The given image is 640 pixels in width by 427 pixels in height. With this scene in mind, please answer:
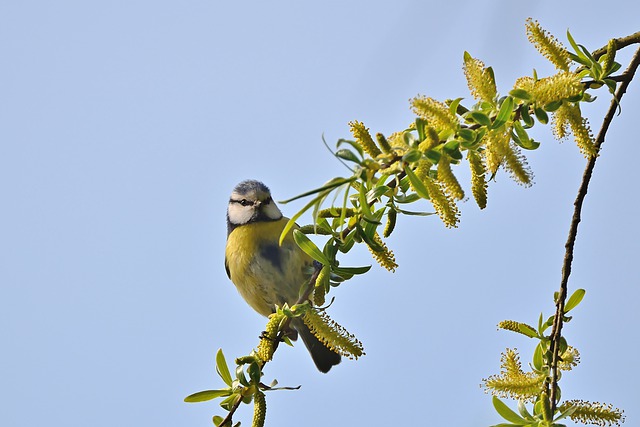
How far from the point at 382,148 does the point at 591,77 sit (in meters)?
0.68

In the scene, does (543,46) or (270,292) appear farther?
(270,292)

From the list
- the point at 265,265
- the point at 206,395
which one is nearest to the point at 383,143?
the point at 206,395

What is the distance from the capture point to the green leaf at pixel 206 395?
224 cm

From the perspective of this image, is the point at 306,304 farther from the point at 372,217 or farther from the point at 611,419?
the point at 611,419

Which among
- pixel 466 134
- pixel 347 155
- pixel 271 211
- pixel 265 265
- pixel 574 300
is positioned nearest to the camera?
pixel 347 155

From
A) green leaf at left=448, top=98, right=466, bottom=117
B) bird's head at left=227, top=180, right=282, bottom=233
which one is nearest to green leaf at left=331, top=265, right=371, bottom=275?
green leaf at left=448, top=98, right=466, bottom=117

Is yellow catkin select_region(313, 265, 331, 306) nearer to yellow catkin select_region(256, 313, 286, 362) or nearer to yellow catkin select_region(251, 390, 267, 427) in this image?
yellow catkin select_region(256, 313, 286, 362)

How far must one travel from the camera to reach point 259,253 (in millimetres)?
4926

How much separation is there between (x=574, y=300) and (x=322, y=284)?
73 centimetres

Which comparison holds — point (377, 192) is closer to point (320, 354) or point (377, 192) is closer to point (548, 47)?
point (548, 47)

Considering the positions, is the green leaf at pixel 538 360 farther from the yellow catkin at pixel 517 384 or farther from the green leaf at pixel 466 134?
the green leaf at pixel 466 134

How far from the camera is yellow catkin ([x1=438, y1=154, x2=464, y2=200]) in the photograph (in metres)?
1.76

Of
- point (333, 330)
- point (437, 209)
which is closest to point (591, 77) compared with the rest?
point (437, 209)

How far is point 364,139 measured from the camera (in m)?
1.79
